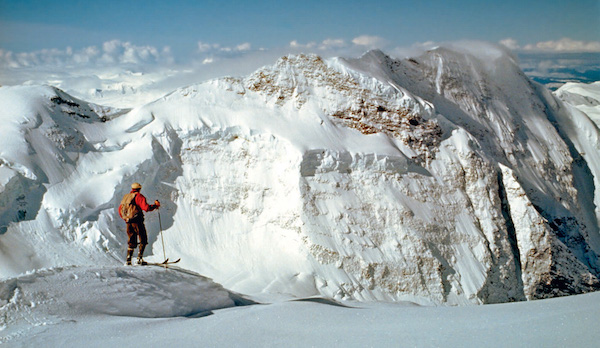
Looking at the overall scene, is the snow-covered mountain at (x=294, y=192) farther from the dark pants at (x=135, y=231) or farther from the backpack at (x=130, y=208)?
the backpack at (x=130, y=208)

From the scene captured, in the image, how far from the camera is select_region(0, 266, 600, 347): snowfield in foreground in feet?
15.5

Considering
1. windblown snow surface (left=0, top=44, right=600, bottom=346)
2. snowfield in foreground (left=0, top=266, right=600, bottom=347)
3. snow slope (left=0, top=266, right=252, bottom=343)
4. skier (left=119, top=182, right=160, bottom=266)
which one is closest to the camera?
snowfield in foreground (left=0, top=266, right=600, bottom=347)

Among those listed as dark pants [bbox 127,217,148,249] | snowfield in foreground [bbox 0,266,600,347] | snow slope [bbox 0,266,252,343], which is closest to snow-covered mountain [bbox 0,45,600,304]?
dark pants [bbox 127,217,148,249]

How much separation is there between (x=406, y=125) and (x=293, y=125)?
4344mm

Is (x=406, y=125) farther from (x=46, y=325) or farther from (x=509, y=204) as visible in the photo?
(x=46, y=325)

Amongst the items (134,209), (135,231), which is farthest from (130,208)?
(135,231)

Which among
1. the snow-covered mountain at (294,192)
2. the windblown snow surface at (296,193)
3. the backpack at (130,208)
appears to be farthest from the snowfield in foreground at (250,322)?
the snow-covered mountain at (294,192)

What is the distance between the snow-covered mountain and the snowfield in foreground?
628cm

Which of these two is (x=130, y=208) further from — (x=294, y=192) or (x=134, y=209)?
(x=294, y=192)

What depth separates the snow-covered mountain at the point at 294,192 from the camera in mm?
13672

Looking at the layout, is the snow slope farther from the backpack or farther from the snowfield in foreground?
the backpack

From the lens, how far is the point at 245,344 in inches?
193

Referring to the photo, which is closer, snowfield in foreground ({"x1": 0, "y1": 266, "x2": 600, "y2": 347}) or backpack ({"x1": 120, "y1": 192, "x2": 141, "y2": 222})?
snowfield in foreground ({"x1": 0, "y1": 266, "x2": 600, "y2": 347})

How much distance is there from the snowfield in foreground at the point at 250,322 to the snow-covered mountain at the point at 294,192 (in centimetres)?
628
